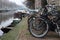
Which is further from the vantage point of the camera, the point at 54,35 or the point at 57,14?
the point at 54,35

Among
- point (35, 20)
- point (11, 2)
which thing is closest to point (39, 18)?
point (35, 20)

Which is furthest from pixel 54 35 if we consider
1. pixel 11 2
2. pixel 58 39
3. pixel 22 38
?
pixel 11 2

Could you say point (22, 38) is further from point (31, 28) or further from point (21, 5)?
point (21, 5)

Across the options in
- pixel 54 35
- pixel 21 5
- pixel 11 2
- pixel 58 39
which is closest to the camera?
pixel 58 39

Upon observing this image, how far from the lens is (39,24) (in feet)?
18.9

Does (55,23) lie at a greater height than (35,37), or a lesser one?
greater

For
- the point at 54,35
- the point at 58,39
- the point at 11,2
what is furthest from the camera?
the point at 11,2

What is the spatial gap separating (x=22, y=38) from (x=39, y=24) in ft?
2.22

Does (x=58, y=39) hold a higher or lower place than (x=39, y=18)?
lower

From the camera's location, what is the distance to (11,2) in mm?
30422

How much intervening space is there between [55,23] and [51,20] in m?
0.15

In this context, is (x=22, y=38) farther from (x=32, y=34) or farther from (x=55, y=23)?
(x=55, y=23)

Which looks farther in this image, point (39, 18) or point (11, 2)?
point (11, 2)

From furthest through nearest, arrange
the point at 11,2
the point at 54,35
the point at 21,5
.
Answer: the point at 11,2 → the point at 21,5 → the point at 54,35
